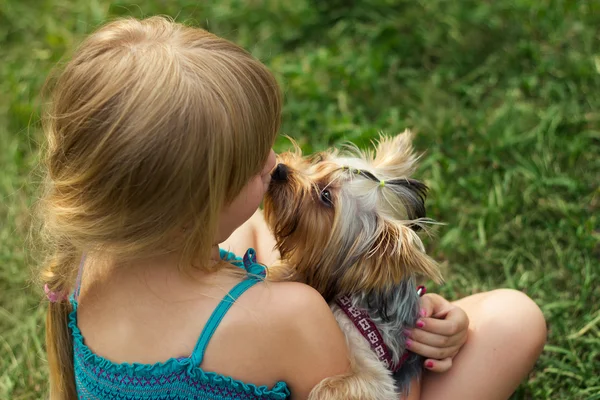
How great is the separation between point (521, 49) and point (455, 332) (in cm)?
268

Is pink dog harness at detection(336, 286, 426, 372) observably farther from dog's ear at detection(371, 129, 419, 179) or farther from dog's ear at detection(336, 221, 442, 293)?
dog's ear at detection(371, 129, 419, 179)

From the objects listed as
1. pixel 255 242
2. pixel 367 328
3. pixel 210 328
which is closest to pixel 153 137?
pixel 210 328

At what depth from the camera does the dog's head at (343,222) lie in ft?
8.58

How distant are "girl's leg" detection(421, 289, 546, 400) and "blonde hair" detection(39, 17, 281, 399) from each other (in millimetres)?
1230

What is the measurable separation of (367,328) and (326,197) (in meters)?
0.50

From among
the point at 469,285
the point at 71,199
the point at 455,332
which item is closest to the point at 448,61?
the point at 469,285

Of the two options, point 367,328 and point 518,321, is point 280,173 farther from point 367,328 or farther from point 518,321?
point 518,321

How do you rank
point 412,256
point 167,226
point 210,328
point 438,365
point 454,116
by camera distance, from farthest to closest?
point 454,116
point 438,365
point 412,256
point 210,328
point 167,226

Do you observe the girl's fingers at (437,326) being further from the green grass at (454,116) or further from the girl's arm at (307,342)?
the green grass at (454,116)

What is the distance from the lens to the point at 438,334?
281 cm

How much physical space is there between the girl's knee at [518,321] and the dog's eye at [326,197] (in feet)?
2.70

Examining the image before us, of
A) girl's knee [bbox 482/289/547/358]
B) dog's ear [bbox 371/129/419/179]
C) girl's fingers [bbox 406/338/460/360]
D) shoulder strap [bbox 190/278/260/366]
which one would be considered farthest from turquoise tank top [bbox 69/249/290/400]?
girl's knee [bbox 482/289/547/358]

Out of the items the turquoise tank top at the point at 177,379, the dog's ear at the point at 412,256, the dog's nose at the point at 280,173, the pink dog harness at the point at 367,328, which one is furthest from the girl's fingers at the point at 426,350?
the dog's nose at the point at 280,173

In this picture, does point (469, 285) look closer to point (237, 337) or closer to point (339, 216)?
point (339, 216)
